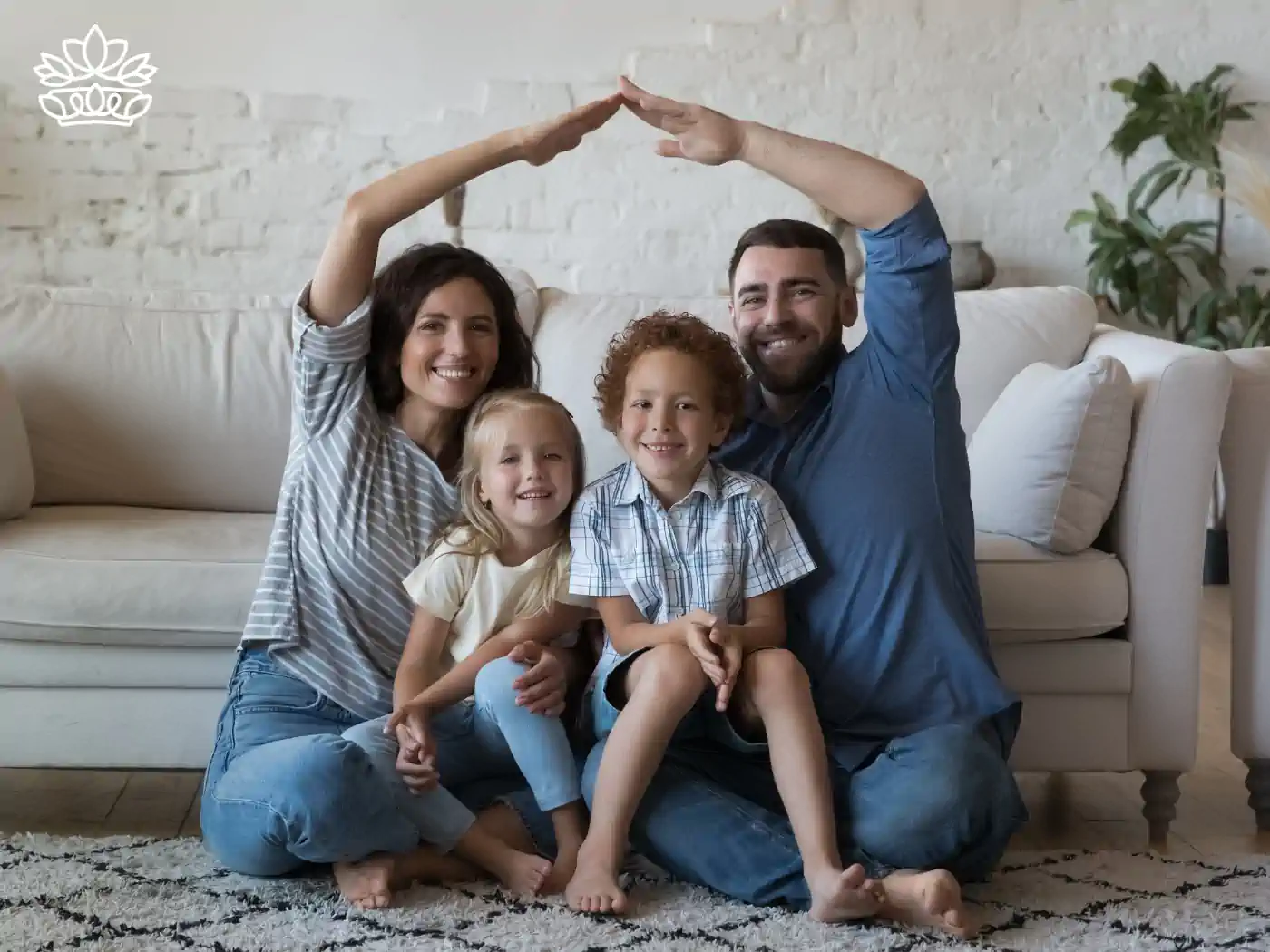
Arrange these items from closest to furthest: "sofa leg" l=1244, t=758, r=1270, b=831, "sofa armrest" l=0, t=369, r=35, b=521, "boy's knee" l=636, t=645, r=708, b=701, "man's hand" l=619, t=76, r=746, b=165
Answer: "boy's knee" l=636, t=645, r=708, b=701
"man's hand" l=619, t=76, r=746, b=165
"sofa leg" l=1244, t=758, r=1270, b=831
"sofa armrest" l=0, t=369, r=35, b=521

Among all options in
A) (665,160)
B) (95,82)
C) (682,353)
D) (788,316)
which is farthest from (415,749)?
(95,82)

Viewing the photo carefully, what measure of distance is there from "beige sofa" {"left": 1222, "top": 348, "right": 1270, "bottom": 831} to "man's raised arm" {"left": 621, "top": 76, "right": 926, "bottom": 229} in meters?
0.73

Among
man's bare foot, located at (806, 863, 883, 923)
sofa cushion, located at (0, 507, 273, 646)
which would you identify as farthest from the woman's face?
man's bare foot, located at (806, 863, 883, 923)

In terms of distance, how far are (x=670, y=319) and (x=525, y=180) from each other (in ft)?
8.22

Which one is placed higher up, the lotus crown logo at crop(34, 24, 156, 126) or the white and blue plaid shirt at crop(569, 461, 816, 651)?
the lotus crown logo at crop(34, 24, 156, 126)

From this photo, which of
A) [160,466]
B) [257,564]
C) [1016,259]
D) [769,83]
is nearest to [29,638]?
[257,564]

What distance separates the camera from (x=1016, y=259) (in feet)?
14.4

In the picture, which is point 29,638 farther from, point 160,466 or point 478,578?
point 478,578

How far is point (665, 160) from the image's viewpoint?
13.9 ft

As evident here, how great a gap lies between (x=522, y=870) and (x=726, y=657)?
360mm

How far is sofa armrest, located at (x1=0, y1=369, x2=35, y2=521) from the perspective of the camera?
2223mm

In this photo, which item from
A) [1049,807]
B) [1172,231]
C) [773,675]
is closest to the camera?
[773,675]

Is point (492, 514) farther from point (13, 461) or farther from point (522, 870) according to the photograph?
point (13, 461)

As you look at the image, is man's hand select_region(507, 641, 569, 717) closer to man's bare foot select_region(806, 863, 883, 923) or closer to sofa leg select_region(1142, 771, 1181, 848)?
man's bare foot select_region(806, 863, 883, 923)
